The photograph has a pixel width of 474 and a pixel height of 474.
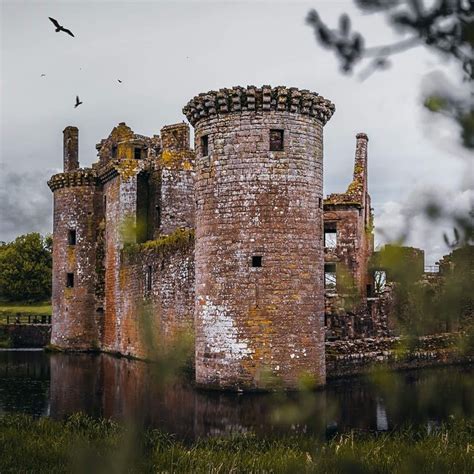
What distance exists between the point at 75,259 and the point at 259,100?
15.9m

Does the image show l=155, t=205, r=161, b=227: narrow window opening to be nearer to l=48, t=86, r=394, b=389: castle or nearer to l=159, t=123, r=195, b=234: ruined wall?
l=159, t=123, r=195, b=234: ruined wall

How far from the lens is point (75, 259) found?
101 ft

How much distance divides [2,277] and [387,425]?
4654 centimetres

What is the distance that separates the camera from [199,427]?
Answer: 42.6ft

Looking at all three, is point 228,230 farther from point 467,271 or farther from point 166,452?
point 467,271

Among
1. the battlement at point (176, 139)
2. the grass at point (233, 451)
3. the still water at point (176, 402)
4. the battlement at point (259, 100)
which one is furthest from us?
the battlement at point (176, 139)

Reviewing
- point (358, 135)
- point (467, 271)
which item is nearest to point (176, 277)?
point (358, 135)

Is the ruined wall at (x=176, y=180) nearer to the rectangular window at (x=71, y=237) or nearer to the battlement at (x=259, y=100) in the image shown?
the rectangular window at (x=71, y=237)

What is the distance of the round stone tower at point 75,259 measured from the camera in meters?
30.5

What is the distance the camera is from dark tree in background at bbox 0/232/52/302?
55.3 m

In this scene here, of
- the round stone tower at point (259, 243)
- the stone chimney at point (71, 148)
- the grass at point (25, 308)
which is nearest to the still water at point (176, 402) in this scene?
the round stone tower at point (259, 243)

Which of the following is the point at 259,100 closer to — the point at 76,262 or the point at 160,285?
the point at 160,285

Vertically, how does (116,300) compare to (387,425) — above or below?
above

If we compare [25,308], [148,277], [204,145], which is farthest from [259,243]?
[25,308]
